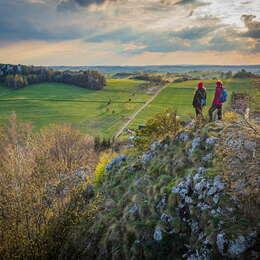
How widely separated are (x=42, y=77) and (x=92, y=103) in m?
35.5

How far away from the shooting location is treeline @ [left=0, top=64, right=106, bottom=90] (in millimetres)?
121312

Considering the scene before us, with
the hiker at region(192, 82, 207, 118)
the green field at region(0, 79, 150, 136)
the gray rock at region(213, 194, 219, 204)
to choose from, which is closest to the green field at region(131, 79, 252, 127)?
the green field at region(0, 79, 150, 136)

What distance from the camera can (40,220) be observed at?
1988 centimetres

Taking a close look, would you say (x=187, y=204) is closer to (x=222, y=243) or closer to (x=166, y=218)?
(x=166, y=218)

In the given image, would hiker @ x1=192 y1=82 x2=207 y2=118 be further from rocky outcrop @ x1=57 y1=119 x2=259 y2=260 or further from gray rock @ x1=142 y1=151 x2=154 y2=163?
gray rock @ x1=142 y1=151 x2=154 y2=163

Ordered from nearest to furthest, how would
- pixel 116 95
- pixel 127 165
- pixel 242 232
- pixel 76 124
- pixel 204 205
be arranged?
pixel 242 232 < pixel 204 205 < pixel 127 165 < pixel 76 124 < pixel 116 95

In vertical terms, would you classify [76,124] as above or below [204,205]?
below

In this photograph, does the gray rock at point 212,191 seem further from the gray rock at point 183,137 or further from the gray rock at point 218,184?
the gray rock at point 183,137

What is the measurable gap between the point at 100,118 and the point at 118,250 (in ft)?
232

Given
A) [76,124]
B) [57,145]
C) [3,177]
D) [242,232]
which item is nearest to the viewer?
[242,232]

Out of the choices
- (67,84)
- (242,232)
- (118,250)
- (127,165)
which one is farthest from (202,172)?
(67,84)

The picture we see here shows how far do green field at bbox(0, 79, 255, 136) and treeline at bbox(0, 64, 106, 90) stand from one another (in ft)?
9.30

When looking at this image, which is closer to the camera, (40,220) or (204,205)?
(204,205)

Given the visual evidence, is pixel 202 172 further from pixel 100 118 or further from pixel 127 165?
pixel 100 118
